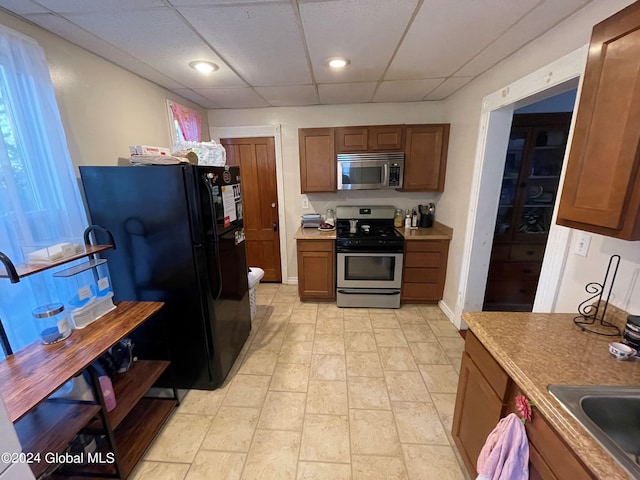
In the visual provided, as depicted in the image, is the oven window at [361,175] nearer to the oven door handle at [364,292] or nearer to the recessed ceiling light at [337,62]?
the recessed ceiling light at [337,62]

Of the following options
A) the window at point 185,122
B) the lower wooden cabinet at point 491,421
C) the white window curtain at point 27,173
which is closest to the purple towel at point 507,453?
the lower wooden cabinet at point 491,421

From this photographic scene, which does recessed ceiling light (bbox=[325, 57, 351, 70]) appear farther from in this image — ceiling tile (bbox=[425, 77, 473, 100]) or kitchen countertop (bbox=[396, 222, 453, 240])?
kitchen countertop (bbox=[396, 222, 453, 240])

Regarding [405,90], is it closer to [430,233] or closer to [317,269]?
[430,233]

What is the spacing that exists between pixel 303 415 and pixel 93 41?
9.14 feet

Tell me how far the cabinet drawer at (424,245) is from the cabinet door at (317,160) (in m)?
1.13

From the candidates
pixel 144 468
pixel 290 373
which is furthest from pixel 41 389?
pixel 290 373

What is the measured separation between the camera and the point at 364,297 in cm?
307

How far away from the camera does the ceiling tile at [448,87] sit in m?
2.42

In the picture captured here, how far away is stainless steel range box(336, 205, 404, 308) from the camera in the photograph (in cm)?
290

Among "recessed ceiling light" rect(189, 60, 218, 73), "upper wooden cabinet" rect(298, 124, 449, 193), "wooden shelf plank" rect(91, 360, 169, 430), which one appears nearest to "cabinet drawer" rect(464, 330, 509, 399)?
"wooden shelf plank" rect(91, 360, 169, 430)

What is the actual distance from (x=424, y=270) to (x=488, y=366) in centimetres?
195

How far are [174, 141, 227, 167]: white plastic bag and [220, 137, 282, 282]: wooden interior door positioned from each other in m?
1.21

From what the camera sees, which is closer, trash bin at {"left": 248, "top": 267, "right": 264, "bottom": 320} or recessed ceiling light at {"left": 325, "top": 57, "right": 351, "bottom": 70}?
recessed ceiling light at {"left": 325, "top": 57, "right": 351, "bottom": 70}

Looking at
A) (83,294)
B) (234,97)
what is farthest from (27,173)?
(234,97)
